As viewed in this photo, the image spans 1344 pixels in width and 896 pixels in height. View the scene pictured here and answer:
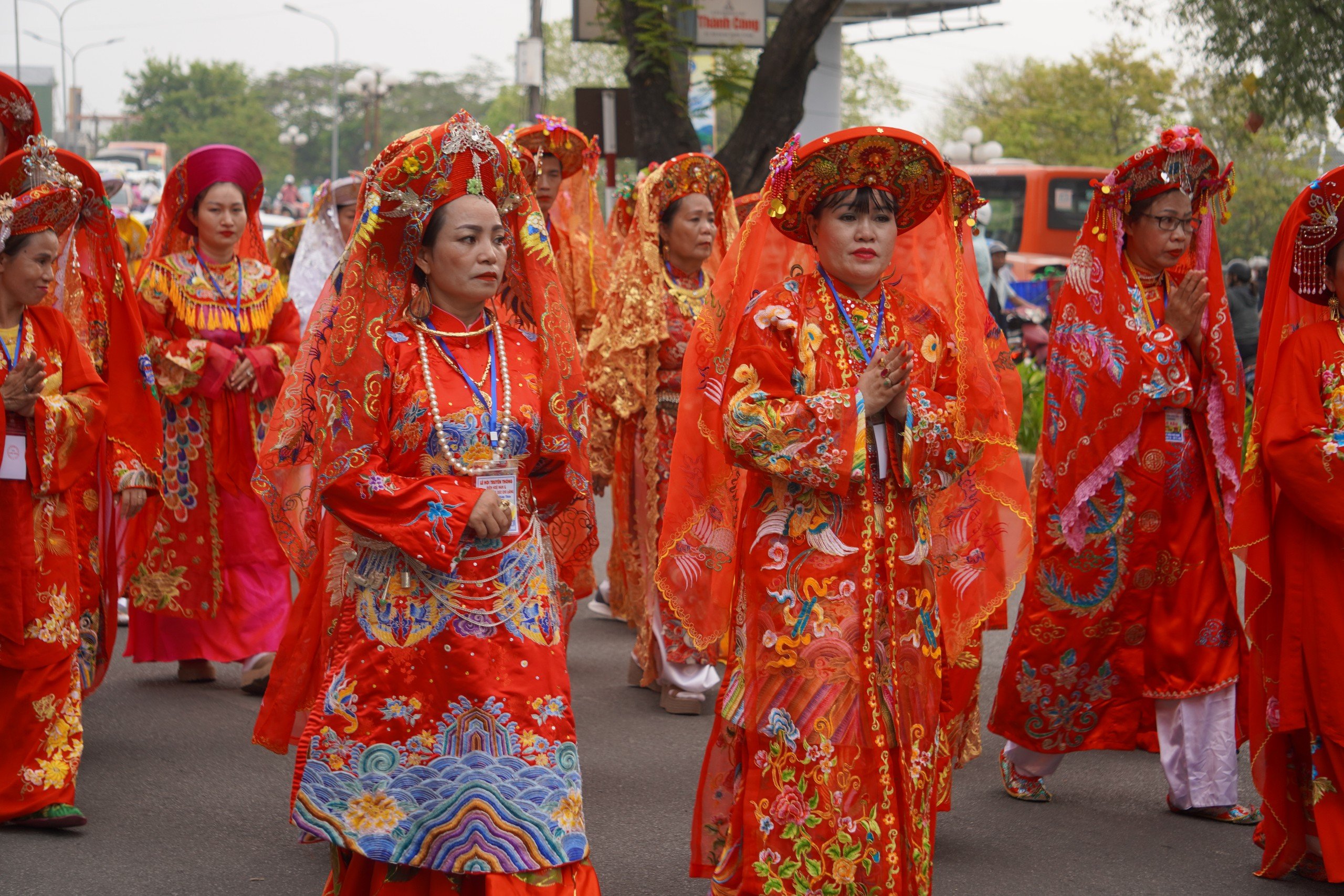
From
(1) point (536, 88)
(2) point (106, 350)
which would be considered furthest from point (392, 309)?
(1) point (536, 88)

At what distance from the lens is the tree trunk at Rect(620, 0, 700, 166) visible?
12.4 metres

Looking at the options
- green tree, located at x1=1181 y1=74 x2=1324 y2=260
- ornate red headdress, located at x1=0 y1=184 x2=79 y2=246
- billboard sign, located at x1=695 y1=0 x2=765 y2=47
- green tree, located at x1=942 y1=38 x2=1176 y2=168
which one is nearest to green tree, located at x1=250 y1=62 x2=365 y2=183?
green tree, located at x1=942 y1=38 x2=1176 y2=168

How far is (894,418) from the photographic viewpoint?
3926 mm

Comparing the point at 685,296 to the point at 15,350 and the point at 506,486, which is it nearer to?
the point at 15,350

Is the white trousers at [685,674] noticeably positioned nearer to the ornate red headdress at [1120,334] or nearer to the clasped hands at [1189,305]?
the ornate red headdress at [1120,334]

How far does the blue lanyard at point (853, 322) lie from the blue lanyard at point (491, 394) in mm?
934

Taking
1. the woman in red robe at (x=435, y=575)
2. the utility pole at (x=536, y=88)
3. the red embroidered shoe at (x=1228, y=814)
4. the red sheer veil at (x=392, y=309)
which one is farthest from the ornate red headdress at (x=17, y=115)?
the utility pole at (x=536, y=88)

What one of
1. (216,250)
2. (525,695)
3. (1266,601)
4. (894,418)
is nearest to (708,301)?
(894,418)

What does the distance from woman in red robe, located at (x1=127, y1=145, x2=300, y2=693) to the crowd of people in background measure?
746mm

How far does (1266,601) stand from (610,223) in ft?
15.6

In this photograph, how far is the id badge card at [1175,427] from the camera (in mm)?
5230

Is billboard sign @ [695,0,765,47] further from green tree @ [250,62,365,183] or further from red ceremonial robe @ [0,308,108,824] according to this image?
green tree @ [250,62,365,183]

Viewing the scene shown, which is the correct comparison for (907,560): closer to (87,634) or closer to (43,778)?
(43,778)

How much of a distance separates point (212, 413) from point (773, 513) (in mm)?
3767
